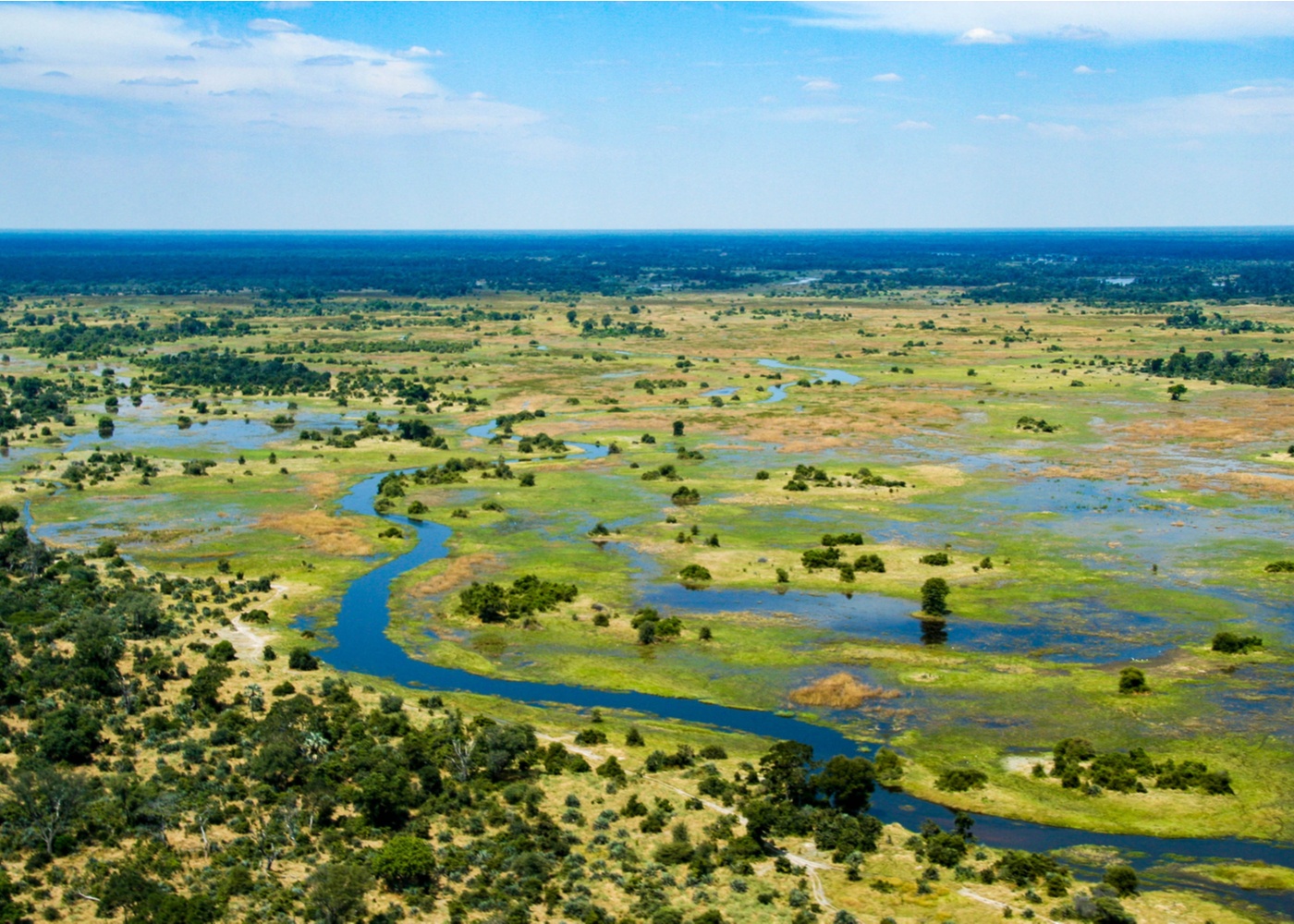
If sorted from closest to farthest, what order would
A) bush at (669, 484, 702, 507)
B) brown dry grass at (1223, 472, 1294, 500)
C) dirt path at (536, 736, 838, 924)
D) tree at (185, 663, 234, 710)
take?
dirt path at (536, 736, 838, 924), tree at (185, 663, 234, 710), bush at (669, 484, 702, 507), brown dry grass at (1223, 472, 1294, 500)

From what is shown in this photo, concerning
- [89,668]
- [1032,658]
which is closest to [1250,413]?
[1032,658]

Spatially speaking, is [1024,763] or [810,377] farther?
[810,377]

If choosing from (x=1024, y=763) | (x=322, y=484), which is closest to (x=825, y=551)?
(x=1024, y=763)

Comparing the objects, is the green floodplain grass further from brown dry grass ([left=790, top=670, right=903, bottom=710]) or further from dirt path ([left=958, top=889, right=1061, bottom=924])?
dirt path ([left=958, top=889, right=1061, bottom=924])

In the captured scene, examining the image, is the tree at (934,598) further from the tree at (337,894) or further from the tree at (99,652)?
the tree at (99,652)

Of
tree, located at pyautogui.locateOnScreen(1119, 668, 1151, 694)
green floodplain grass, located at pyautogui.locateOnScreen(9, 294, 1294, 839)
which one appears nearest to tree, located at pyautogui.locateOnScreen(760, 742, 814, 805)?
green floodplain grass, located at pyautogui.locateOnScreen(9, 294, 1294, 839)

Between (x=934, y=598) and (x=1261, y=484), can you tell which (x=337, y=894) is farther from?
(x=1261, y=484)

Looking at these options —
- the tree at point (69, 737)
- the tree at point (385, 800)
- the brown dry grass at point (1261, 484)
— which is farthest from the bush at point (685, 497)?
the tree at point (69, 737)
